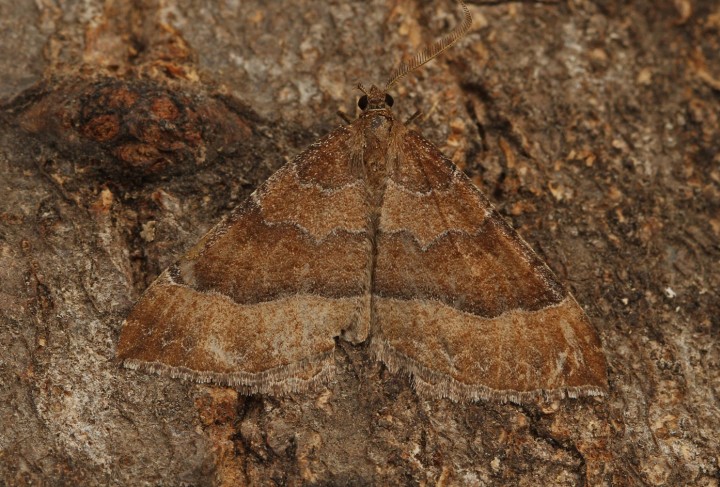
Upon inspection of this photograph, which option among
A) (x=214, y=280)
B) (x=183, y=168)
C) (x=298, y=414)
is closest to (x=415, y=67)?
(x=183, y=168)

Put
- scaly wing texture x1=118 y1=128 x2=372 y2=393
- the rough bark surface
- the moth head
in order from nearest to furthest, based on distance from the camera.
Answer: the rough bark surface → scaly wing texture x1=118 y1=128 x2=372 y2=393 → the moth head


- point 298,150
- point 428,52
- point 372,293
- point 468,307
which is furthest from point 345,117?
point 468,307

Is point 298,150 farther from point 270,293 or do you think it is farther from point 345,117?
point 270,293

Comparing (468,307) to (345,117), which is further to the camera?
(345,117)

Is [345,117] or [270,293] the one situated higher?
[345,117]

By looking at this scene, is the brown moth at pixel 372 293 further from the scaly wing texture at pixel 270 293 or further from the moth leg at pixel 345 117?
the moth leg at pixel 345 117

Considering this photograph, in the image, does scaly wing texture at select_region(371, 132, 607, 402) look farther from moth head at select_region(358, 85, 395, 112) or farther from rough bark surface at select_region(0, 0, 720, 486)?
moth head at select_region(358, 85, 395, 112)

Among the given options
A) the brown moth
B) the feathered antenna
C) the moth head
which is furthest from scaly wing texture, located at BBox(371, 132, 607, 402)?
the feathered antenna

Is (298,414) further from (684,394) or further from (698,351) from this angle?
(698,351)
